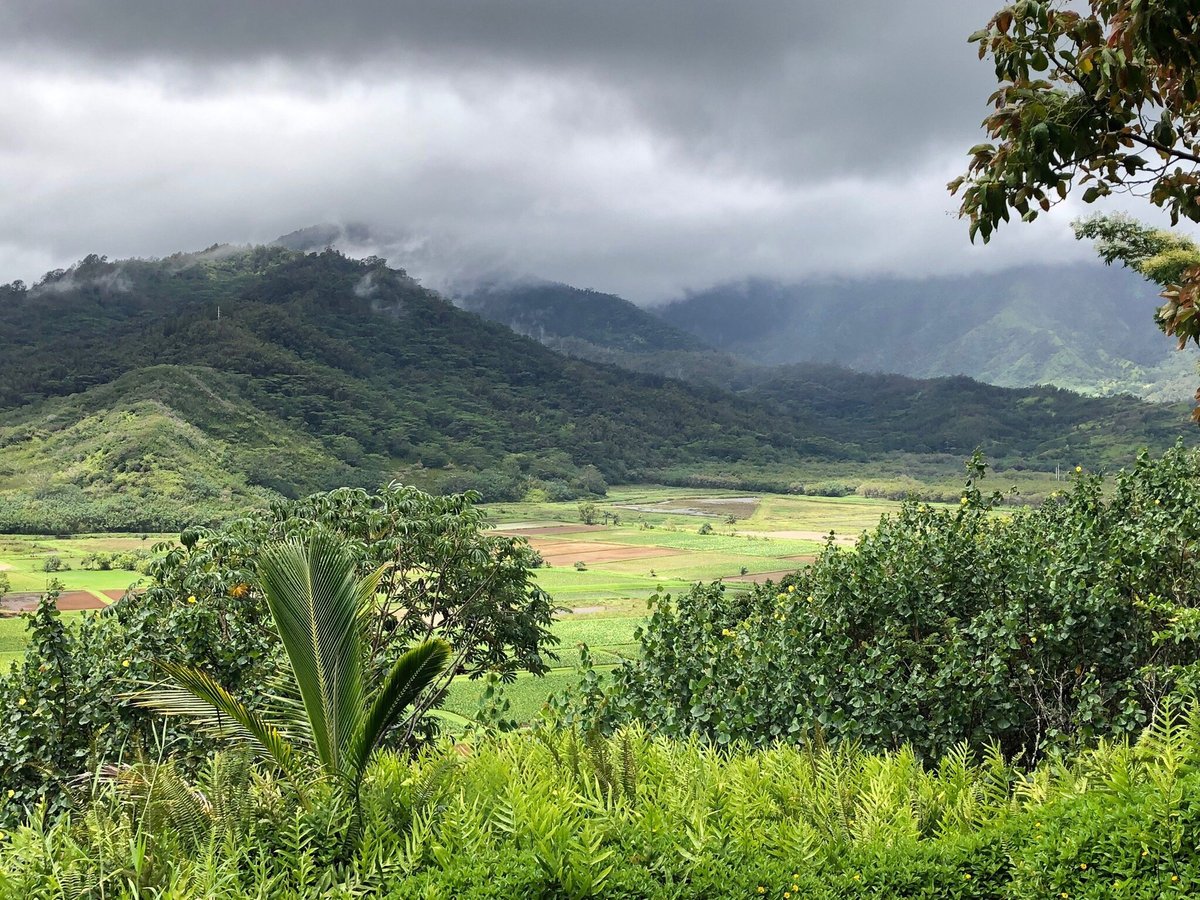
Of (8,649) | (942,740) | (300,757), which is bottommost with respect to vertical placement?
(8,649)

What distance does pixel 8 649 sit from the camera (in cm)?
2823

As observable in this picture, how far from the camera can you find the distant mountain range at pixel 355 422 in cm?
9419

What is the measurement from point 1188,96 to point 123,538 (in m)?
73.8

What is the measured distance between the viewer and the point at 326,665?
4660 mm

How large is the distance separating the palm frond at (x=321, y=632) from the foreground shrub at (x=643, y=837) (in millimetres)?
364

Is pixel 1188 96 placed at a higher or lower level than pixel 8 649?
higher

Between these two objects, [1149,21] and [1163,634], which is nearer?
[1149,21]

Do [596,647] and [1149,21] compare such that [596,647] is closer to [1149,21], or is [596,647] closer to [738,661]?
[738,661]

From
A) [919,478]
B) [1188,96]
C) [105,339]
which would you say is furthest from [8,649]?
[105,339]

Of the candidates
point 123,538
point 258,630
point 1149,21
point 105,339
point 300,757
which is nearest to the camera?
point 1149,21

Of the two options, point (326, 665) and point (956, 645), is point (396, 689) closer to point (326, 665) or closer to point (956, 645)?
point (326, 665)

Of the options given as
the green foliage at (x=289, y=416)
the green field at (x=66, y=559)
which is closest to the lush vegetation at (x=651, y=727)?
the green field at (x=66, y=559)

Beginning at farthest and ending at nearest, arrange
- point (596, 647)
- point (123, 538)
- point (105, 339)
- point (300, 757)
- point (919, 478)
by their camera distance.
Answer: point (105, 339) < point (919, 478) < point (123, 538) < point (596, 647) < point (300, 757)

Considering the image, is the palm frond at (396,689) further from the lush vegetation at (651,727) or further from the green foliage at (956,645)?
the green foliage at (956,645)
